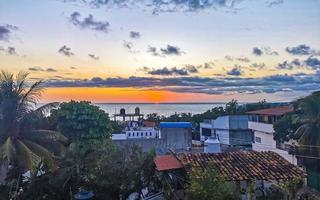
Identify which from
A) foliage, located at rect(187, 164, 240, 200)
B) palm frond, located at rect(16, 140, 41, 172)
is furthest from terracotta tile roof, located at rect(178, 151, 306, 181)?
palm frond, located at rect(16, 140, 41, 172)

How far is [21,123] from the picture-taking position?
38.6 ft

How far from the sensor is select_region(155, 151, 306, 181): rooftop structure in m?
11.3

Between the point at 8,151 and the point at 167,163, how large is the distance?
460 cm

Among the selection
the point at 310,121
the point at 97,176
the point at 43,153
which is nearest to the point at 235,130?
the point at 310,121

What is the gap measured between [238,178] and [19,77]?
270 inches

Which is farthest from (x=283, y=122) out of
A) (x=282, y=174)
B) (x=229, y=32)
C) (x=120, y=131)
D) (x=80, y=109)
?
(x=120, y=131)

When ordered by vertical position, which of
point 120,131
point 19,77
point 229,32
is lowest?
point 120,131

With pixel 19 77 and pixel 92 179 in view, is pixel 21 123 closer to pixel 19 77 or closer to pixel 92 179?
pixel 19 77

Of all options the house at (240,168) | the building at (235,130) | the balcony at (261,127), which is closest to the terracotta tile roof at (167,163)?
the house at (240,168)

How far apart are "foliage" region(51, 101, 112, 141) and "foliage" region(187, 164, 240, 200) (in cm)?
1260

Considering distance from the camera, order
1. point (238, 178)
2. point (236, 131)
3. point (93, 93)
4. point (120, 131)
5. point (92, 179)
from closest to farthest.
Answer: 1. point (238, 178)
2. point (92, 179)
3. point (93, 93)
4. point (236, 131)
5. point (120, 131)

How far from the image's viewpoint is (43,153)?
450 inches

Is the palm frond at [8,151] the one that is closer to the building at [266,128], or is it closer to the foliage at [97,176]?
the foliage at [97,176]

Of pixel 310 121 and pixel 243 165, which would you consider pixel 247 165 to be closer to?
pixel 243 165
